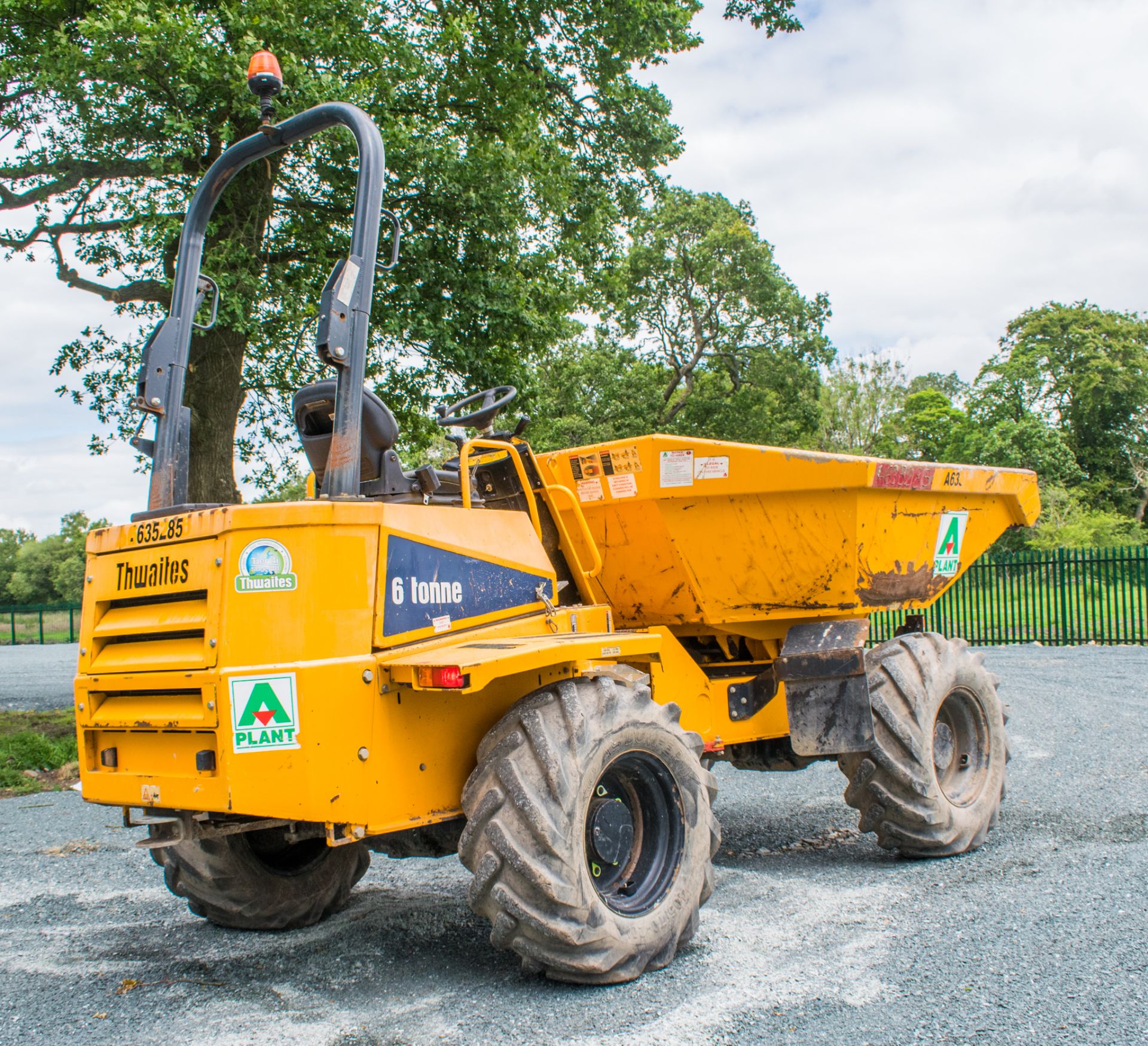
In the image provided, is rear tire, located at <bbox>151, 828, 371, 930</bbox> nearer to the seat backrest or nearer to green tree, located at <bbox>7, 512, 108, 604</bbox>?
the seat backrest

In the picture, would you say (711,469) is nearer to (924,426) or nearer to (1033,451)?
(1033,451)

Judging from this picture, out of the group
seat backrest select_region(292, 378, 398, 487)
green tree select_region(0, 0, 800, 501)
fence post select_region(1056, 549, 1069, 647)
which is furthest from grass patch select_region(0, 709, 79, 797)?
fence post select_region(1056, 549, 1069, 647)

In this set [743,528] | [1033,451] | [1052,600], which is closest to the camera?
[743,528]

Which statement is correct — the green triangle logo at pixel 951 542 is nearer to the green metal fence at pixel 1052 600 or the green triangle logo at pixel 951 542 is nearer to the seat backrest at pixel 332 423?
the seat backrest at pixel 332 423

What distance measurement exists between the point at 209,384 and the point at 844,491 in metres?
7.85

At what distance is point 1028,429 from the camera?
36.0m

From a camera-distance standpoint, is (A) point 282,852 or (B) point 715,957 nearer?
(B) point 715,957

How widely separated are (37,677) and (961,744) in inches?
833

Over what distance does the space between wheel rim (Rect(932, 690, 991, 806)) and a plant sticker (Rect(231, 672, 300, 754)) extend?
13.7 ft

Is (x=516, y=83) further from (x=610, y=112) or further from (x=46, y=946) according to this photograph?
(x=46, y=946)

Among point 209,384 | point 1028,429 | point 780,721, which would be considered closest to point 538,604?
point 780,721

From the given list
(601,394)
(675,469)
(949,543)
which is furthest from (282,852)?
A: (601,394)

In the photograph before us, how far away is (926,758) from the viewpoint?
5.91 m

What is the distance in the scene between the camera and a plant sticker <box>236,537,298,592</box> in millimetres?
3744
